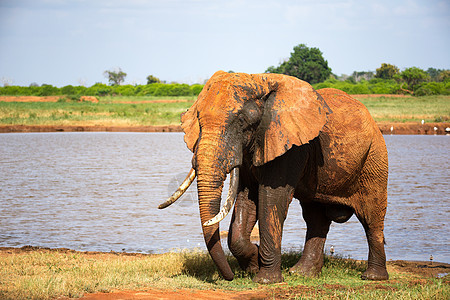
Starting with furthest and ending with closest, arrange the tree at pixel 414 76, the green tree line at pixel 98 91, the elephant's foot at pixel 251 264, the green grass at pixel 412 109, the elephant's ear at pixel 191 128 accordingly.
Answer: the green tree line at pixel 98 91 < the tree at pixel 414 76 < the green grass at pixel 412 109 < the elephant's foot at pixel 251 264 < the elephant's ear at pixel 191 128

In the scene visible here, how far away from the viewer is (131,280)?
733 centimetres

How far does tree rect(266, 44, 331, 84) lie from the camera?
288 ft

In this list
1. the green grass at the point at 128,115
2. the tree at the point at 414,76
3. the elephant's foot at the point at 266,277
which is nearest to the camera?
the elephant's foot at the point at 266,277

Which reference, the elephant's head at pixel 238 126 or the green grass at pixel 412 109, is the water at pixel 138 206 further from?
the green grass at pixel 412 109

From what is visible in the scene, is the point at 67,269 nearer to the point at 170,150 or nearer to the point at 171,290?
the point at 171,290

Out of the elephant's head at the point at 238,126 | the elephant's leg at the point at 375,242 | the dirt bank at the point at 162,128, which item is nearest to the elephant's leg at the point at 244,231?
the elephant's head at the point at 238,126

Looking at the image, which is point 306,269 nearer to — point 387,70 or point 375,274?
point 375,274

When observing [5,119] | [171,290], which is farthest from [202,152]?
[5,119]

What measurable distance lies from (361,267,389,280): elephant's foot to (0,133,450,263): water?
205 centimetres

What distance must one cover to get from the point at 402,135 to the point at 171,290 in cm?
3682

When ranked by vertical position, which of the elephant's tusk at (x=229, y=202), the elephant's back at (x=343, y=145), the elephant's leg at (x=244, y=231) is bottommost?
the elephant's leg at (x=244, y=231)

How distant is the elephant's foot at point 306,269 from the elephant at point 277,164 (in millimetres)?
12

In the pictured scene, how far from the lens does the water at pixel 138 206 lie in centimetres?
1166

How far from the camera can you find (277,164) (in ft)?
24.7
